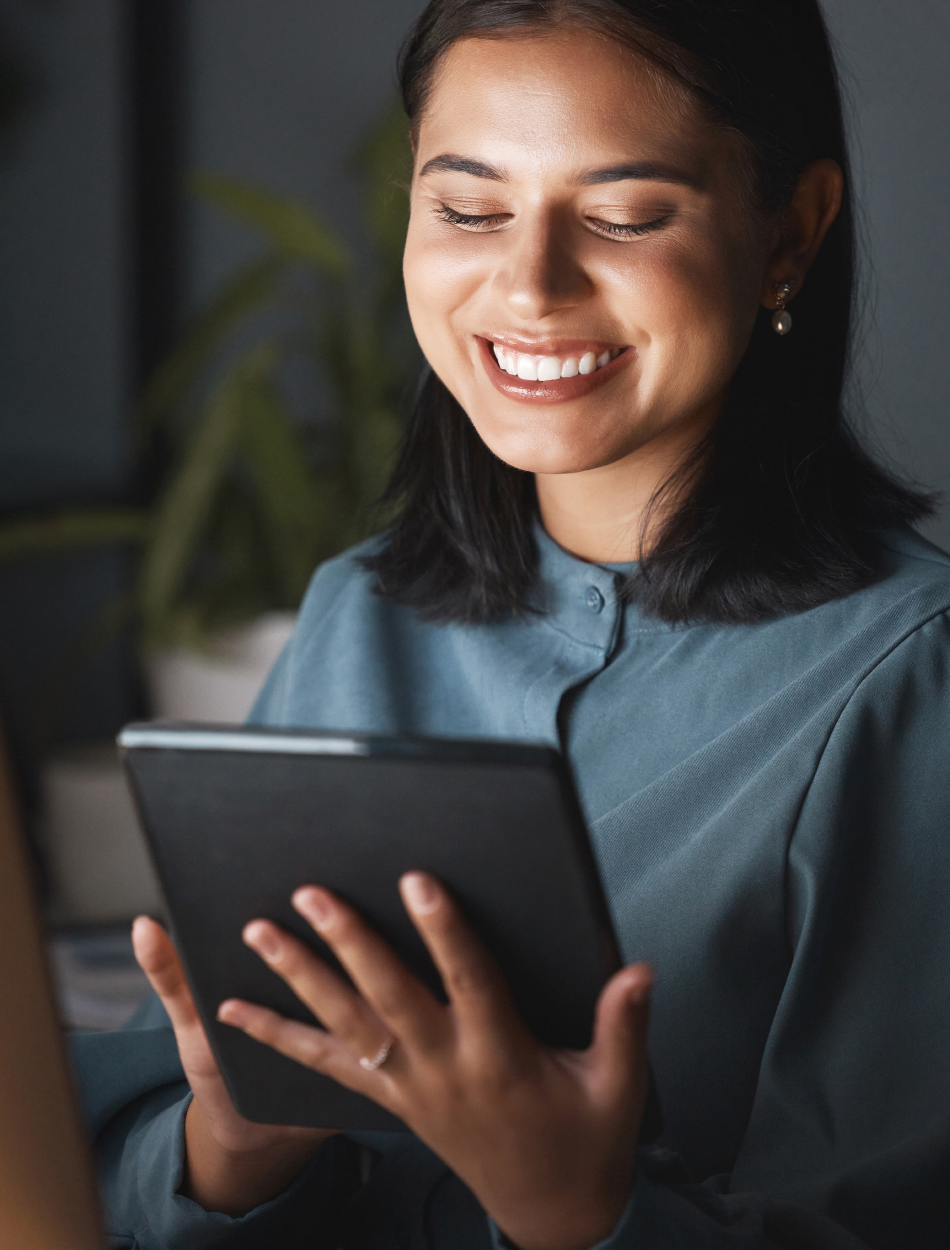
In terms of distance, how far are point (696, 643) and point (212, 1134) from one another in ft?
1.68

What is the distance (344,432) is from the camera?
2.96m

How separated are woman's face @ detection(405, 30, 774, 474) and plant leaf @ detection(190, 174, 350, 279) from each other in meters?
1.86

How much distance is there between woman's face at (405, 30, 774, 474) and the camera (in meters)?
0.86

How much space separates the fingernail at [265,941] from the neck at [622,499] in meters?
0.55

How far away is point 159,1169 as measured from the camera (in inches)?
31.2

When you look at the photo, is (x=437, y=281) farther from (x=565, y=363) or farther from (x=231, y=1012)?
(x=231, y=1012)

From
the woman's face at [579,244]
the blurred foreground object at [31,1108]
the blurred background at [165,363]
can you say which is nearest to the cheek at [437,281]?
the woman's face at [579,244]

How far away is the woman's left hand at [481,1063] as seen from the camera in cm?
57

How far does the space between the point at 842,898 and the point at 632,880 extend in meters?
0.16

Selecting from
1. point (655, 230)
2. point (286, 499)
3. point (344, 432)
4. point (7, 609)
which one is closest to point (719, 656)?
point (655, 230)

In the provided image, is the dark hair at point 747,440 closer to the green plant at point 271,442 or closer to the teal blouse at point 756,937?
the teal blouse at point 756,937

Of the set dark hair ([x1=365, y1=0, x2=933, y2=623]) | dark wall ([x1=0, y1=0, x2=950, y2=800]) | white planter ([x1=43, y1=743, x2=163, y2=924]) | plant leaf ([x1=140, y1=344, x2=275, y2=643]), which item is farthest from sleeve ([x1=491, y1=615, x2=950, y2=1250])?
dark wall ([x1=0, y1=0, x2=950, y2=800])

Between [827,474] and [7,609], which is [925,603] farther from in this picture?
[7,609]

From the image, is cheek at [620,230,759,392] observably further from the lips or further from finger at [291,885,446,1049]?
finger at [291,885,446,1049]
